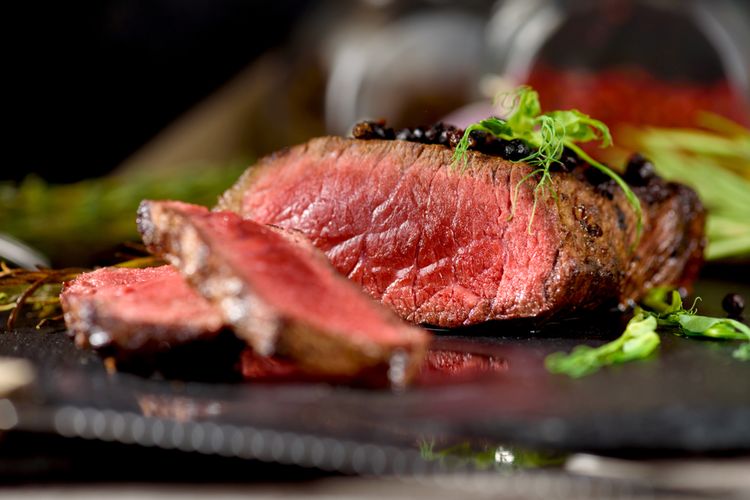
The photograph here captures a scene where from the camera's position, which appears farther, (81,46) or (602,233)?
(81,46)

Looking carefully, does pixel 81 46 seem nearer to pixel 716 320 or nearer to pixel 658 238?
pixel 658 238

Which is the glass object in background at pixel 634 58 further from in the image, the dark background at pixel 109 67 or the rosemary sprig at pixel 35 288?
the rosemary sprig at pixel 35 288

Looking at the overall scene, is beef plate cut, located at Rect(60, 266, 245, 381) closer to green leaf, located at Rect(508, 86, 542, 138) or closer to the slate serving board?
the slate serving board

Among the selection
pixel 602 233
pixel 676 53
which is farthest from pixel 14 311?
pixel 676 53

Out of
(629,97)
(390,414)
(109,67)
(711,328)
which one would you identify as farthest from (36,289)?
(109,67)

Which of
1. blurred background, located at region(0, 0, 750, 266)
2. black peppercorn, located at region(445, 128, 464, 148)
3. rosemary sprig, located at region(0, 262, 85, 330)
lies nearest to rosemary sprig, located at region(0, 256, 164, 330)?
rosemary sprig, located at region(0, 262, 85, 330)
